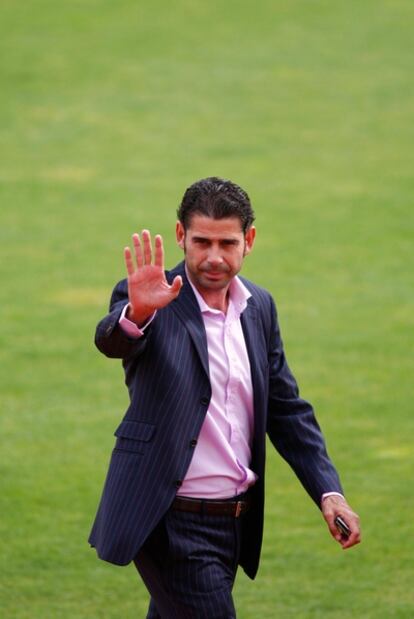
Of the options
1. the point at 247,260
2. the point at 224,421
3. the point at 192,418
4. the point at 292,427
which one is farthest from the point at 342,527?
the point at 247,260

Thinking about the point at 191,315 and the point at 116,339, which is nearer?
the point at 116,339

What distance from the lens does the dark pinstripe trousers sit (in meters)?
5.09

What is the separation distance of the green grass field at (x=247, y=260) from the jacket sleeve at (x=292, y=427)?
6.94ft

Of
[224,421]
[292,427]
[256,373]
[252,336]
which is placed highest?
[252,336]

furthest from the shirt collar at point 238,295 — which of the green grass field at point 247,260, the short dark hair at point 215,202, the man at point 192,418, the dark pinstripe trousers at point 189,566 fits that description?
the green grass field at point 247,260

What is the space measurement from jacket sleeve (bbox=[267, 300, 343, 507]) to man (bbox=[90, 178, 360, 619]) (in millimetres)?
89

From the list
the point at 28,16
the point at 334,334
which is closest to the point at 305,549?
the point at 334,334

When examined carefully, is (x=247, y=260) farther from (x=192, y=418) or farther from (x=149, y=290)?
(x=149, y=290)

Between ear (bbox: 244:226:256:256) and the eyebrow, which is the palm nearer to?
the eyebrow

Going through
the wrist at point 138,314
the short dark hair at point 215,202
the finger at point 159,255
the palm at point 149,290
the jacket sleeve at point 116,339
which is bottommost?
the jacket sleeve at point 116,339

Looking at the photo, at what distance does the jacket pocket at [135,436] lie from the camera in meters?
5.06

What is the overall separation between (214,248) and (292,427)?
0.80 metres

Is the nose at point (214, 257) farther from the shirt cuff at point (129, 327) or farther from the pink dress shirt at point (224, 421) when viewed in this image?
the shirt cuff at point (129, 327)

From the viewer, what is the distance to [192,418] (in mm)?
5066
